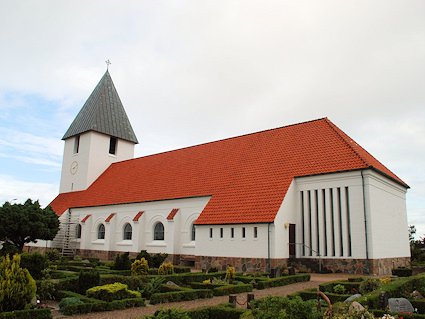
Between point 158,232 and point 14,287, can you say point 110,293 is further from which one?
point 158,232

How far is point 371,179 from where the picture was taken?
707 inches

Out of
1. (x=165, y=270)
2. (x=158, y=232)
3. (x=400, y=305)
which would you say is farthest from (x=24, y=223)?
(x=400, y=305)

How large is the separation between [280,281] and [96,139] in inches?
1017

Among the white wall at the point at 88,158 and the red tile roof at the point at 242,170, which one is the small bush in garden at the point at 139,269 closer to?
the red tile roof at the point at 242,170

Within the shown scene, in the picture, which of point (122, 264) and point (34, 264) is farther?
point (122, 264)

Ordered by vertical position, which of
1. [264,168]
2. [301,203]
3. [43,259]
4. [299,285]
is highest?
[264,168]

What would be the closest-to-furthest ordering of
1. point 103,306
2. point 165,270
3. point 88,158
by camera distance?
1. point 103,306
2. point 165,270
3. point 88,158

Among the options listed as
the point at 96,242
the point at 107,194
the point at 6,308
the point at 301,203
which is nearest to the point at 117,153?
the point at 107,194

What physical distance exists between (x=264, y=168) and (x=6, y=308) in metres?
16.0

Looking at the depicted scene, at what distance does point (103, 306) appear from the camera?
31.7ft

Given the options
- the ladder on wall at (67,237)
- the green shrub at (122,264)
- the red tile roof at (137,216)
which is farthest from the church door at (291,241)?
the ladder on wall at (67,237)

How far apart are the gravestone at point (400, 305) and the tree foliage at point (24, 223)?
977 inches

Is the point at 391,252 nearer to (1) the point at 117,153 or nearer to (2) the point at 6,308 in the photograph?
(2) the point at 6,308

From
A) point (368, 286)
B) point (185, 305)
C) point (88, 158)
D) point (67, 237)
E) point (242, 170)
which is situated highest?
point (88, 158)
